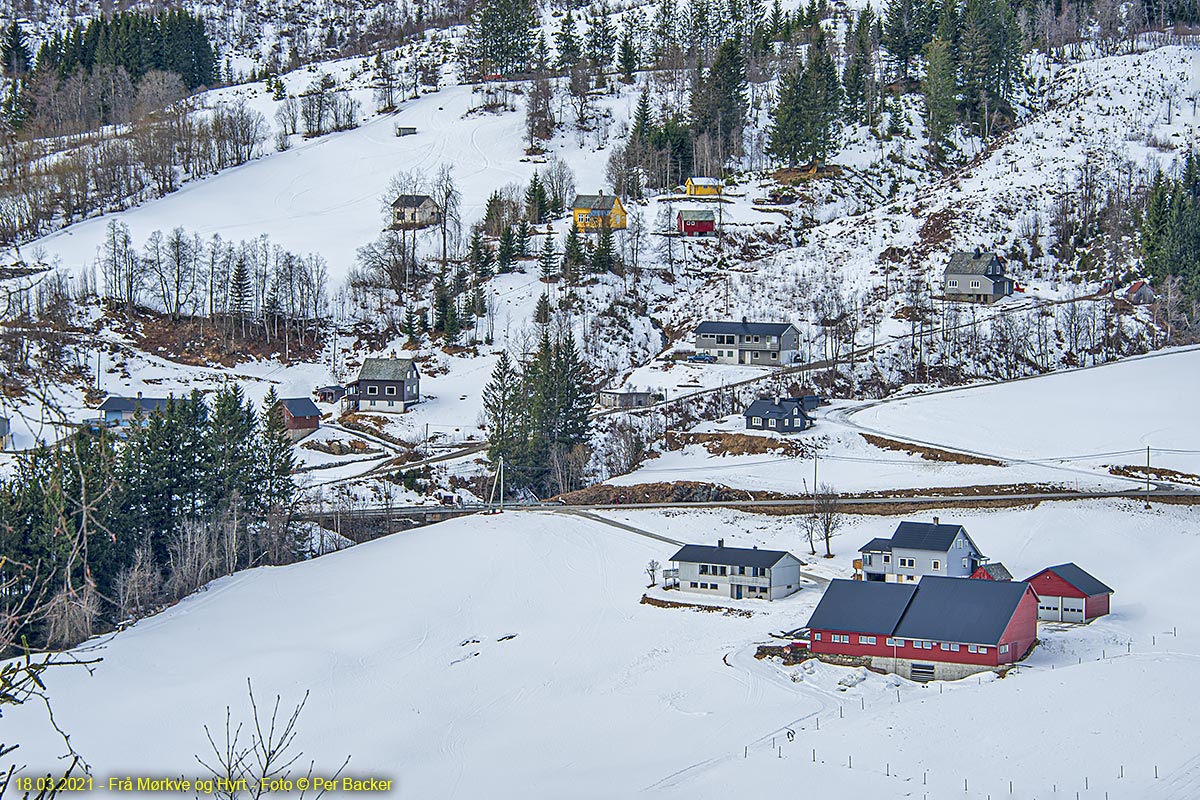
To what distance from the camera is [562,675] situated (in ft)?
119

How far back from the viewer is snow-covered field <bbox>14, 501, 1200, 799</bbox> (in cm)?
2781

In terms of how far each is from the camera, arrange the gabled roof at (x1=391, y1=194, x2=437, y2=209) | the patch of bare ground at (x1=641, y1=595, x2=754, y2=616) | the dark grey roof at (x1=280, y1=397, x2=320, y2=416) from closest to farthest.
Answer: the patch of bare ground at (x1=641, y1=595, x2=754, y2=616)
the dark grey roof at (x1=280, y1=397, x2=320, y2=416)
the gabled roof at (x1=391, y1=194, x2=437, y2=209)

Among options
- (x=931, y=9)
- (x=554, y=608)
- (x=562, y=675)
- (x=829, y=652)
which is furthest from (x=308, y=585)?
(x=931, y=9)

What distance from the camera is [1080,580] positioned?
40.7 m

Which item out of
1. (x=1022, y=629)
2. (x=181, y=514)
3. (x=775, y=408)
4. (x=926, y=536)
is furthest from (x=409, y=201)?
(x=1022, y=629)

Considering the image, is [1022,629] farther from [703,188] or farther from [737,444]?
[703,188]

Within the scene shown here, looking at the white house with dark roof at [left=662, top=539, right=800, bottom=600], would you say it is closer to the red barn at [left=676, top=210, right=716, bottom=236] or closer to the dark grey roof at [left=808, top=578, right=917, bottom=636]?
the dark grey roof at [left=808, top=578, right=917, bottom=636]

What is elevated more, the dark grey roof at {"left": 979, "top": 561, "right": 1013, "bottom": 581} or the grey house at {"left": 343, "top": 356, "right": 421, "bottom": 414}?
the grey house at {"left": 343, "top": 356, "right": 421, "bottom": 414}

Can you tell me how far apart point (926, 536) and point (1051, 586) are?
603 cm

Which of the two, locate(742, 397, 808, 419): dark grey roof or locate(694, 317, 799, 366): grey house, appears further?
locate(694, 317, 799, 366): grey house

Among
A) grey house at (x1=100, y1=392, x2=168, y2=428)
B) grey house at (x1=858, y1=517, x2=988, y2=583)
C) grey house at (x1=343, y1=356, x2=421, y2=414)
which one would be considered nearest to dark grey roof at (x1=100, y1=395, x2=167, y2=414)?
grey house at (x1=100, y1=392, x2=168, y2=428)

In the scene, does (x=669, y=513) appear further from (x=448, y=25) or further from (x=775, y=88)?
(x=448, y=25)

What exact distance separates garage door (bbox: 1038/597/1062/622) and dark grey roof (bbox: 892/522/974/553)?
456 centimetres

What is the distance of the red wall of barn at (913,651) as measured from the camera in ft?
118
